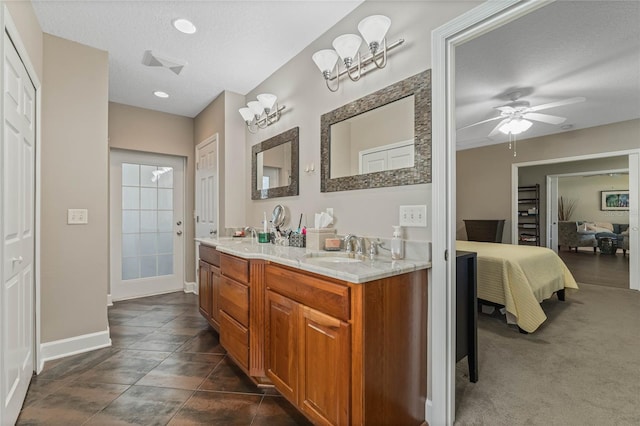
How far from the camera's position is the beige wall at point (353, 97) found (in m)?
1.60

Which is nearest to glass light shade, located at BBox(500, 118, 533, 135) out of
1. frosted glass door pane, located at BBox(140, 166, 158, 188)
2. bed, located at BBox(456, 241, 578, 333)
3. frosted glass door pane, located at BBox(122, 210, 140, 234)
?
bed, located at BBox(456, 241, 578, 333)

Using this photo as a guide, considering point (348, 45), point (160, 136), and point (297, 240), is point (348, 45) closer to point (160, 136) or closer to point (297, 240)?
point (297, 240)

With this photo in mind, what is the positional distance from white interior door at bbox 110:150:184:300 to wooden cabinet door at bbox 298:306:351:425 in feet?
11.2

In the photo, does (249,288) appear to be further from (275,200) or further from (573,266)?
(573,266)

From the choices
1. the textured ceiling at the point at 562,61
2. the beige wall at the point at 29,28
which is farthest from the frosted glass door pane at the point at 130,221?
the textured ceiling at the point at 562,61

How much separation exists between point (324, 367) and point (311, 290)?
348 millimetres

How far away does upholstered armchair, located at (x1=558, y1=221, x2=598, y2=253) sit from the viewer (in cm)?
767

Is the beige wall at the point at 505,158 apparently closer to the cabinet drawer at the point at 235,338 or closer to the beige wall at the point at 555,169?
the beige wall at the point at 555,169

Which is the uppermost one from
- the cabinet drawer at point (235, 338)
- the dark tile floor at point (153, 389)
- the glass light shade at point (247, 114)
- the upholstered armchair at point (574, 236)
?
the glass light shade at point (247, 114)

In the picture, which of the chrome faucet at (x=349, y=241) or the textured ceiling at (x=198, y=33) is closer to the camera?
the chrome faucet at (x=349, y=241)

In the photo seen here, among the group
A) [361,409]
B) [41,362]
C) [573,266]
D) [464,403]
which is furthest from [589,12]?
[573,266]

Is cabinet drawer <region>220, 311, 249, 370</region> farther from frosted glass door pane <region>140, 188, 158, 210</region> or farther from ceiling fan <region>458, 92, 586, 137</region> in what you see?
ceiling fan <region>458, 92, 586, 137</region>

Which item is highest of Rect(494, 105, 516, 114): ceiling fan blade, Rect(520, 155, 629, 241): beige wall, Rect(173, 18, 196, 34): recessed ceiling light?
Rect(173, 18, 196, 34): recessed ceiling light

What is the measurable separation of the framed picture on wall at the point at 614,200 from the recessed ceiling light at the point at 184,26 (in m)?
10.7
